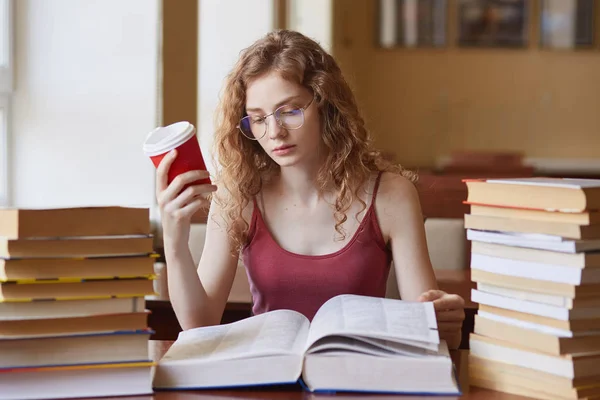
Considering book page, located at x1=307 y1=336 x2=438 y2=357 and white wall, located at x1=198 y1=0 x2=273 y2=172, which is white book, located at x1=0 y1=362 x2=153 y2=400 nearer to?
book page, located at x1=307 y1=336 x2=438 y2=357

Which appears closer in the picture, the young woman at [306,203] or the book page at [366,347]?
the book page at [366,347]

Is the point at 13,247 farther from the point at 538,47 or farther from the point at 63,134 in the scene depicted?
the point at 538,47

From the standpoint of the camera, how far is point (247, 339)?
4.22ft

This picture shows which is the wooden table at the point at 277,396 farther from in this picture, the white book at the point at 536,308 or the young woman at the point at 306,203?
the young woman at the point at 306,203

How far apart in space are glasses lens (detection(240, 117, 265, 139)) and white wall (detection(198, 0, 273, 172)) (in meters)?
2.30

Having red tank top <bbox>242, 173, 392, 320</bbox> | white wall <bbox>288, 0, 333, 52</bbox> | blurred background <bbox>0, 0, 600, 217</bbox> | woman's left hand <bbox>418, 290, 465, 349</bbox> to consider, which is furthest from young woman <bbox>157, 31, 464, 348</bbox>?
white wall <bbox>288, 0, 333, 52</bbox>

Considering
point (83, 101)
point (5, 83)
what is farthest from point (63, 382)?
point (83, 101)

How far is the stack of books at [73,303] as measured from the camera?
117 centimetres

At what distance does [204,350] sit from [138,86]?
233cm

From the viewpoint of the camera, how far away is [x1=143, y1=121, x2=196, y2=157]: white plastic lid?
125cm

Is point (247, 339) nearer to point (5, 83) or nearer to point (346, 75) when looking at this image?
point (346, 75)

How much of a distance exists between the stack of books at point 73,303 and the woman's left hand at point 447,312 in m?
0.53

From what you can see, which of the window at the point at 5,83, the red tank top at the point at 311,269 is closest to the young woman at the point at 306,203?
the red tank top at the point at 311,269

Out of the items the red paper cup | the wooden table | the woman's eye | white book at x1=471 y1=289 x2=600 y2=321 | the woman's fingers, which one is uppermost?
the woman's eye
